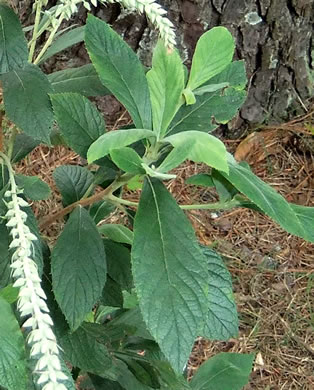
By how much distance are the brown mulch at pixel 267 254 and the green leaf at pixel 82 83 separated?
120cm

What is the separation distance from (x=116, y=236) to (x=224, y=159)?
15.5 inches

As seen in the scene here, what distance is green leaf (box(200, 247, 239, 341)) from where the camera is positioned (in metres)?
0.96

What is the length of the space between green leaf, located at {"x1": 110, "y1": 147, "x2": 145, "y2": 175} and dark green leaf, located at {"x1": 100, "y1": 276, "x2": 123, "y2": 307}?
13.2 inches

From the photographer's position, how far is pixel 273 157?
2562mm

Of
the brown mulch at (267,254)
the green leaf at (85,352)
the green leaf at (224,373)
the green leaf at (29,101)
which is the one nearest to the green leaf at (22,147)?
the green leaf at (29,101)

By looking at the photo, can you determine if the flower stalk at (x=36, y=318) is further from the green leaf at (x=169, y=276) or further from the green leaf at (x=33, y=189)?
the green leaf at (x=33, y=189)

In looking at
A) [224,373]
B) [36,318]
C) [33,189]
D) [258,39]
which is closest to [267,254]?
[258,39]

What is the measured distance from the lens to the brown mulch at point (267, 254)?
2.15 metres

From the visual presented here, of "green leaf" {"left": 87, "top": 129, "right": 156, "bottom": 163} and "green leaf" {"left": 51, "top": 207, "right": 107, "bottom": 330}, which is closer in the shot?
"green leaf" {"left": 87, "top": 129, "right": 156, "bottom": 163}

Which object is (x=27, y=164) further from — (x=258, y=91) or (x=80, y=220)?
(x=80, y=220)

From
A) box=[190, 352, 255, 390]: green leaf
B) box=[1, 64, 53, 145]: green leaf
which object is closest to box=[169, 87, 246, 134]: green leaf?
box=[1, 64, 53, 145]: green leaf

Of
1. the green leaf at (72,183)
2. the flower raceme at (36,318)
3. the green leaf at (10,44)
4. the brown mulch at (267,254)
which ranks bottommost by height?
the brown mulch at (267,254)

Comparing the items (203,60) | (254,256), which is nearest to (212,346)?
(254,256)

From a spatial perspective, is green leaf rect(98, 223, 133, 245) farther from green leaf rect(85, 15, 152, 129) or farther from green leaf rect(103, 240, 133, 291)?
green leaf rect(85, 15, 152, 129)
